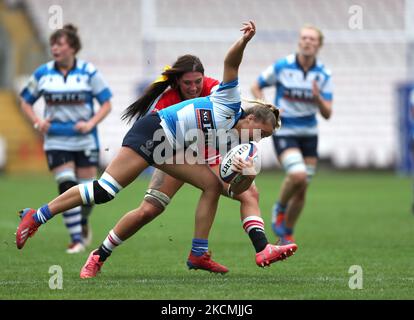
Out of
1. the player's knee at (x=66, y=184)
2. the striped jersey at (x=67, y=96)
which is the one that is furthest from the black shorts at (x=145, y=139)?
the striped jersey at (x=67, y=96)

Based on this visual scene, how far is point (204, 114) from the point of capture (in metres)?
6.66

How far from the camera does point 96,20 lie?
79.0 feet

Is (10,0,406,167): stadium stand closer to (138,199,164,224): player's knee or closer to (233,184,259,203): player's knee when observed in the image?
(138,199,164,224): player's knee

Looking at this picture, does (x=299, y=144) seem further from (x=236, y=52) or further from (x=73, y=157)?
(x=236, y=52)

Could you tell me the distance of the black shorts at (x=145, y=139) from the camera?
6.67m

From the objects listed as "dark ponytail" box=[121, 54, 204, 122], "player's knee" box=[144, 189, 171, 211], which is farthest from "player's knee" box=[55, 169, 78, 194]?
"player's knee" box=[144, 189, 171, 211]

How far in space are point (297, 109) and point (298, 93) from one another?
173mm

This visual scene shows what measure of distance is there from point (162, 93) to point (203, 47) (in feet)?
54.5

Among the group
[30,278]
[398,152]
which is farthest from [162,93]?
[398,152]

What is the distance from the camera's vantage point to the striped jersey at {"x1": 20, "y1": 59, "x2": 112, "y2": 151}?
361 inches

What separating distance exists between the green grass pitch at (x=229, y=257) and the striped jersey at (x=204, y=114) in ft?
3.45

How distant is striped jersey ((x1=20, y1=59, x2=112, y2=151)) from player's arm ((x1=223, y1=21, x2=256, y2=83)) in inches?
119

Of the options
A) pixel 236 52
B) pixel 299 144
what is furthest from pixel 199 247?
pixel 299 144
